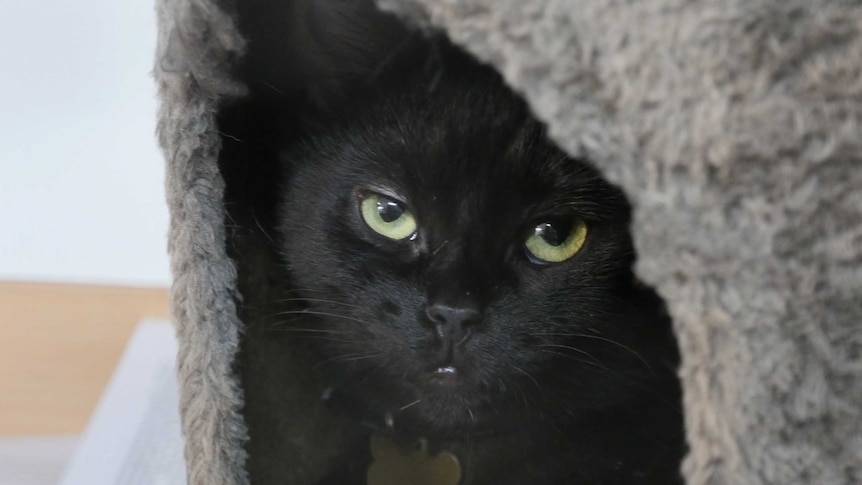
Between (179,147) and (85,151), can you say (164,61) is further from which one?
(85,151)

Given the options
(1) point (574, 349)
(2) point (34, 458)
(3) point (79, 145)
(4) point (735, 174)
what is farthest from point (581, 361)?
(3) point (79, 145)

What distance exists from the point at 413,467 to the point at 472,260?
30cm

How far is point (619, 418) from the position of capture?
824 mm

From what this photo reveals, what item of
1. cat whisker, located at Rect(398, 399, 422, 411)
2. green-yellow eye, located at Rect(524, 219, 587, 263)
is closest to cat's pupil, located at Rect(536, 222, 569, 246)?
green-yellow eye, located at Rect(524, 219, 587, 263)

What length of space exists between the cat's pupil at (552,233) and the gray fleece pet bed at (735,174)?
27cm

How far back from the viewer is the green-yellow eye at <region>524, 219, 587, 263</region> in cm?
73

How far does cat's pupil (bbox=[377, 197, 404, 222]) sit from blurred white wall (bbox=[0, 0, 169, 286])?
0.60m

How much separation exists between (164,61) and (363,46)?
21cm

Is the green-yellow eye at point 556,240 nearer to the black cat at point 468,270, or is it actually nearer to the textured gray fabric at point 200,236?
the black cat at point 468,270

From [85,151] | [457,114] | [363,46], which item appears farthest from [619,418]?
[85,151]

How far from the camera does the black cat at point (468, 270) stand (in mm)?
707

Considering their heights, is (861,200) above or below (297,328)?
below

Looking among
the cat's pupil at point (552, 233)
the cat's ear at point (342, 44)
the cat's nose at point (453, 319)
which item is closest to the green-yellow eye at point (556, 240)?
the cat's pupil at point (552, 233)

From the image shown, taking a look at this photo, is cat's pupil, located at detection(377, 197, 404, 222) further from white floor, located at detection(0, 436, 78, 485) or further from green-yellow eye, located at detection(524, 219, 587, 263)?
white floor, located at detection(0, 436, 78, 485)
